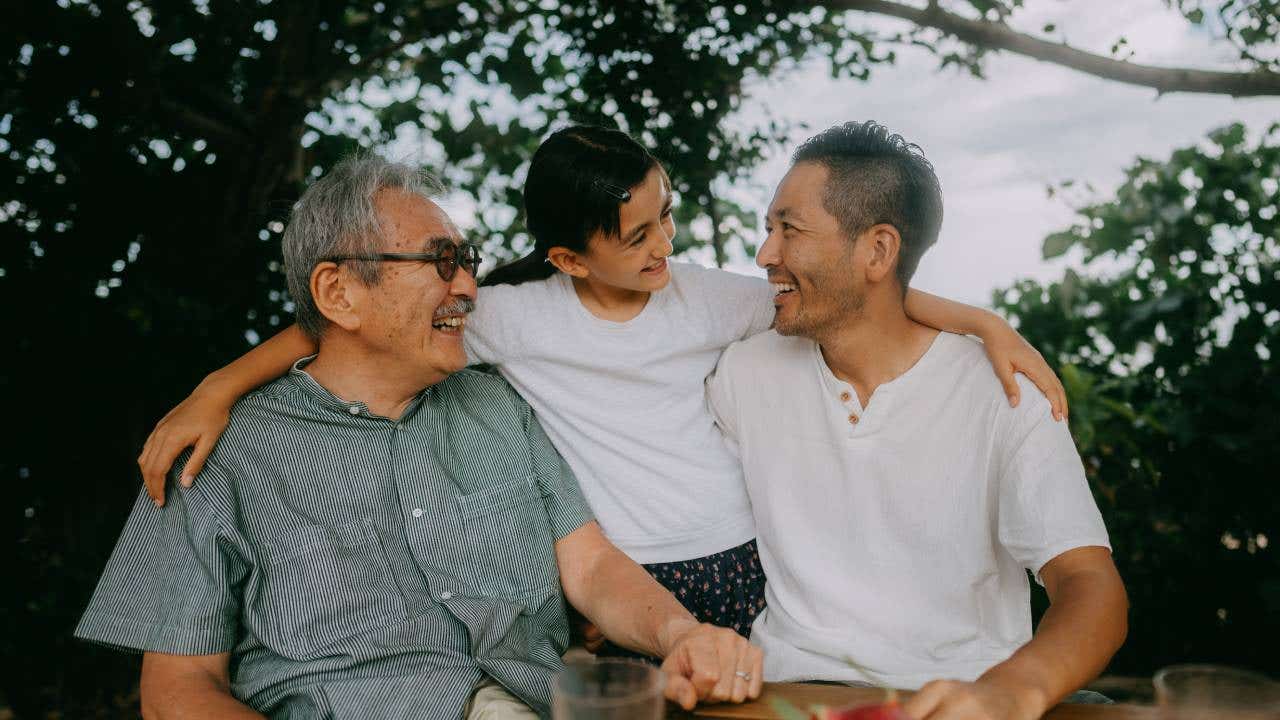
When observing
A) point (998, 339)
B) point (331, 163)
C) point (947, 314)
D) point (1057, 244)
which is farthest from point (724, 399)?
point (1057, 244)

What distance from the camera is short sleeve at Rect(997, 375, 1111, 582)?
7.07 feet

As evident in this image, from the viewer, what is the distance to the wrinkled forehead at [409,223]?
2527 millimetres

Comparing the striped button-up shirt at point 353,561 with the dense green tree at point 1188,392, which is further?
the dense green tree at point 1188,392

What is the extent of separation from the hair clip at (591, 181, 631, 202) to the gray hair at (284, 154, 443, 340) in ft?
1.66

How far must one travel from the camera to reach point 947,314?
2.58 m

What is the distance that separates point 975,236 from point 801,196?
1518 millimetres

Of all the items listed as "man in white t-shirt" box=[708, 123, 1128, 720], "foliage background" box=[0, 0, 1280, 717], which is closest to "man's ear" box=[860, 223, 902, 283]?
"man in white t-shirt" box=[708, 123, 1128, 720]

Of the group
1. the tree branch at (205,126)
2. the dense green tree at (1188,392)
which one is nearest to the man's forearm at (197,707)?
the tree branch at (205,126)

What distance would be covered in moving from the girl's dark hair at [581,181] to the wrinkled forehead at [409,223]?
0.38 meters

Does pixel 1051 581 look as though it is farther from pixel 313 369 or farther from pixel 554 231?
pixel 313 369

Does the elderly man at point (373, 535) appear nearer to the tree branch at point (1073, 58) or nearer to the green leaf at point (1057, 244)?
the tree branch at point (1073, 58)

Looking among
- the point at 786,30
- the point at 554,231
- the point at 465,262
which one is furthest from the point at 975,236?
the point at 465,262

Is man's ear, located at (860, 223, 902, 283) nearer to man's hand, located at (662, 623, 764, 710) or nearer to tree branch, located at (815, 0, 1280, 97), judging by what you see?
tree branch, located at (815, 0, 1280, 97)

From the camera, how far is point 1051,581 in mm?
2154
